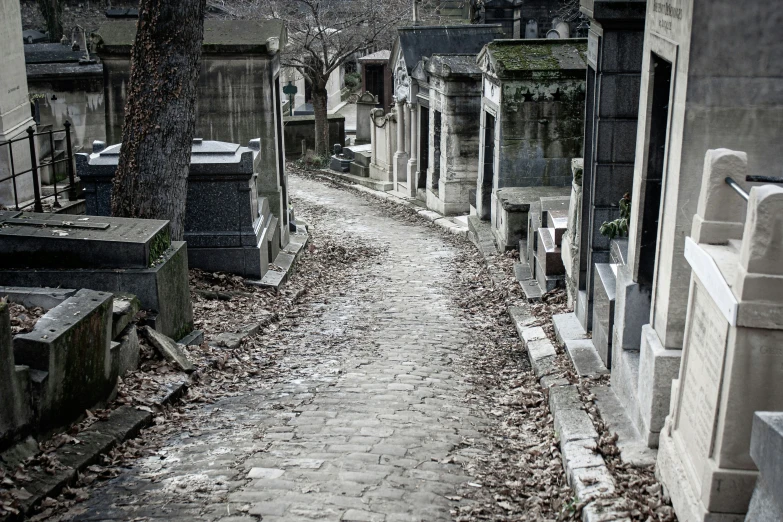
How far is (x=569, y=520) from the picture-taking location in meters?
4.60

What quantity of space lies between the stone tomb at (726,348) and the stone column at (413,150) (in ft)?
53.9

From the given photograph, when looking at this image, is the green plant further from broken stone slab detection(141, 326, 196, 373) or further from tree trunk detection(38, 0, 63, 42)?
tree trunk detection(38, 0, 63, 42)

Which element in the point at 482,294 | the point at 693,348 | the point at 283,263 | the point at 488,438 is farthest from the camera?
the point at 283,263

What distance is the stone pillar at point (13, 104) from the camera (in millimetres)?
12938

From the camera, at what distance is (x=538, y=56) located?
44.3 ft

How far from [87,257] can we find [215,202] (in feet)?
10.9

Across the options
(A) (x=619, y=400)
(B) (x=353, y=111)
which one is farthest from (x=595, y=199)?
(B) (x=353, y=111)

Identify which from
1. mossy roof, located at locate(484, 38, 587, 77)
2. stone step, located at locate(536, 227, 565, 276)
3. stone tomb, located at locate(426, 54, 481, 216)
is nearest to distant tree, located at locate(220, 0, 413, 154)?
stone tomb, located at locate(426, 54, 481, 216)

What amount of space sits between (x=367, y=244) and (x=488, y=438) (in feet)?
33.3

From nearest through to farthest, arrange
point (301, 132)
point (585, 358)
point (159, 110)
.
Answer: point (585, 358), point (159, 110), point (301, 132)

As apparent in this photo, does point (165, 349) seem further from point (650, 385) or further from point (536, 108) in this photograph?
point (536, 108)

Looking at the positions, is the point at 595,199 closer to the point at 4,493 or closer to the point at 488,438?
the point at 488,438

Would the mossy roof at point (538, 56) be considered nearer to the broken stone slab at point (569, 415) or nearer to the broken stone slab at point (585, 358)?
the broken stone slab at point (585, 358)

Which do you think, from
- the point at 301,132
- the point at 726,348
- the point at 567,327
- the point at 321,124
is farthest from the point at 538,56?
the point at 301,132
